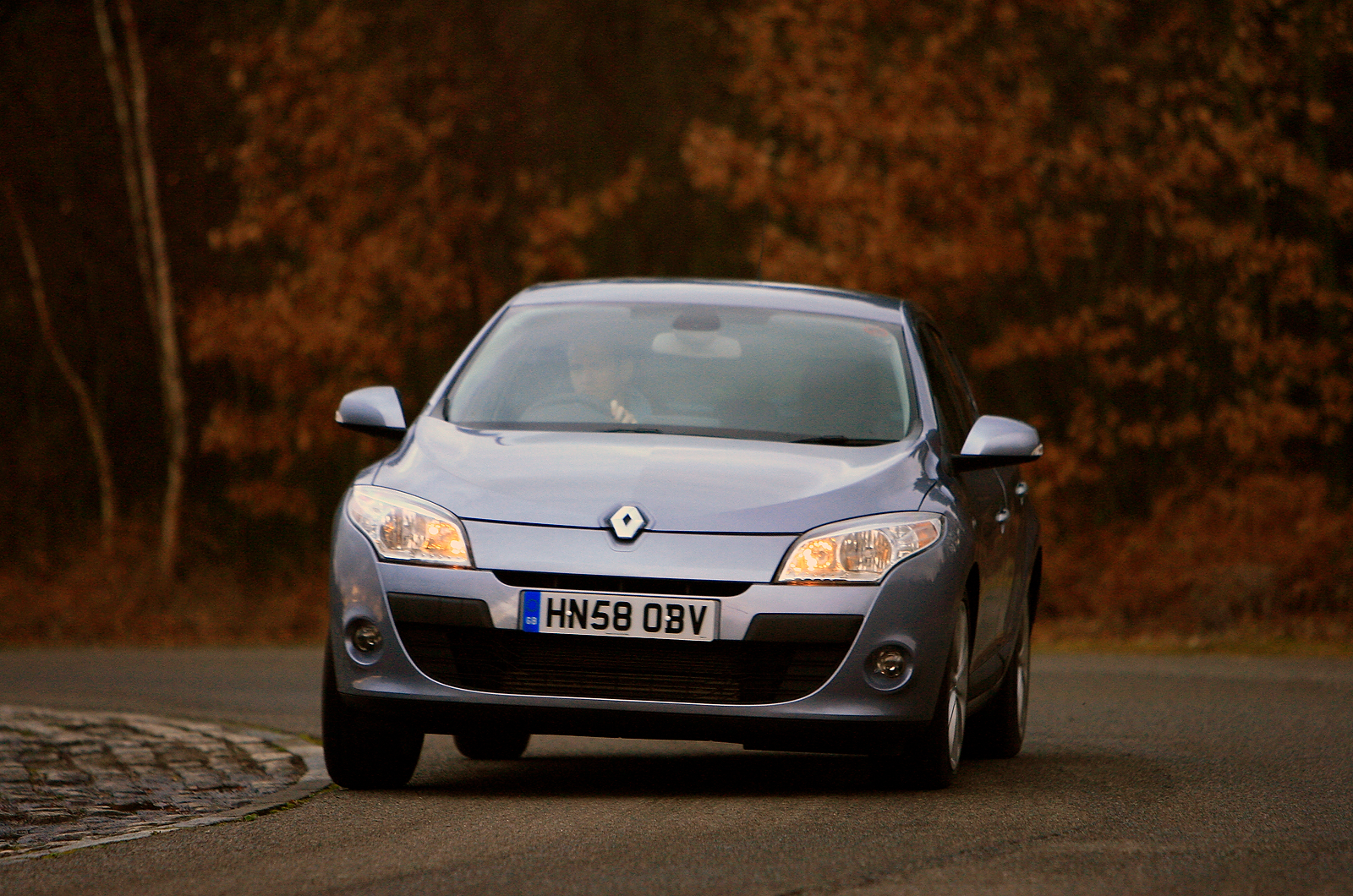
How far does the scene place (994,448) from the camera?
7.66 m

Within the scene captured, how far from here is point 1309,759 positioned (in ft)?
27.7

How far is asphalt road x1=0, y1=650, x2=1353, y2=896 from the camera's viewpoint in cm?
548

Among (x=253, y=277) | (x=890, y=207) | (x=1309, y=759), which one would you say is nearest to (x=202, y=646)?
(x=890, y=207)

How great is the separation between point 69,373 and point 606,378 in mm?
20034

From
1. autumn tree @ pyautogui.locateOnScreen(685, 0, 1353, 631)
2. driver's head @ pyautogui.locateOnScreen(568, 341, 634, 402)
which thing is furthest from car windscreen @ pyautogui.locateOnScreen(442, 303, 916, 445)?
autumn tree @ pyautogui.locateOnScreen(685, 0, 1353, 631)

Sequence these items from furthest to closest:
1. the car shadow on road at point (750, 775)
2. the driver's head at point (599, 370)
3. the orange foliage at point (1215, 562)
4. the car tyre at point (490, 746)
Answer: the orange foliage at point (1215, 562), the car tyre at point (490, 746), the driver's head at point (599, 370), the car shadow on road at point (750, 775)

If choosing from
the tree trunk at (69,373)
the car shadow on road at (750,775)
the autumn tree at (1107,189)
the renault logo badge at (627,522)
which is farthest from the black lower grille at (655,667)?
the tree trunk at (69,373)

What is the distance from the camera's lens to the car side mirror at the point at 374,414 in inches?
308

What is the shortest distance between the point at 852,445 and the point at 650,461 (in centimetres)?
78

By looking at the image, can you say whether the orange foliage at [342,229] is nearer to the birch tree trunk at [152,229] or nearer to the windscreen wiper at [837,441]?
the birch tree trunk at [152,229]

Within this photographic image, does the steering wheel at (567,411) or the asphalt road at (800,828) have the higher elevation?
the steering wheel at (567,411)

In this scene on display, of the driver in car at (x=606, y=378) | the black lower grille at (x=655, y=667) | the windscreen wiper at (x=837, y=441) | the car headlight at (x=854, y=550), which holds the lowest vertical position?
the black lower grille at (x=655, y=667)

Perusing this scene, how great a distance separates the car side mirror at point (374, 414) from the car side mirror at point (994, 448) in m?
2.01

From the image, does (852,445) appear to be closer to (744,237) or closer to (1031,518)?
(1031,518)
